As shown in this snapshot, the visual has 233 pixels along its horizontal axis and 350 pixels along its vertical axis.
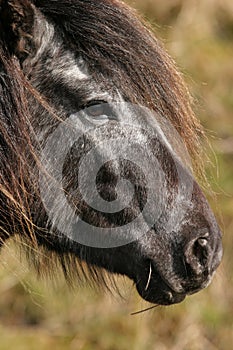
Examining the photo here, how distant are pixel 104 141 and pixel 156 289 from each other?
0.50 m

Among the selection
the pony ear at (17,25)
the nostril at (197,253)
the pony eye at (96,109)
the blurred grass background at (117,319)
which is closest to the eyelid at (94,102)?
the pony eye at (96,109)

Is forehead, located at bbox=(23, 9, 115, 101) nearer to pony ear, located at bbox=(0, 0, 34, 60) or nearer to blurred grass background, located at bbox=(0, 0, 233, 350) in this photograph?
pony ear, located at bbox=(0, 0, 34, 60)

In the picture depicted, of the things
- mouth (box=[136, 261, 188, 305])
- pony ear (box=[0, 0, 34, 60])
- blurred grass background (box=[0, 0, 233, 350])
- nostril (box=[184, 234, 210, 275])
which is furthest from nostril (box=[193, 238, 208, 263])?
blurred grass background (box=[0, 0, 233, 350])

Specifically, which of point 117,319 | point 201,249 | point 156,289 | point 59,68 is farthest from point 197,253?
point 117,319

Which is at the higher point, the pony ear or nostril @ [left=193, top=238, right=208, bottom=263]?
the pony ear

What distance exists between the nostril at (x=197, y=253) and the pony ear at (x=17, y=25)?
77cm

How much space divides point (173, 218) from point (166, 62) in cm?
51

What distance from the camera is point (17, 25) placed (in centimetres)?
265

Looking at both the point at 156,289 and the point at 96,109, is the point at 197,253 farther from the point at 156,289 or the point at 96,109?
the point at 96,109

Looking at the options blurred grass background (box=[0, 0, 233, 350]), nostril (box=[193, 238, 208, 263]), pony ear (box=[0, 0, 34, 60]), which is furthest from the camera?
blurred grass background (box=[0, 0, 233, 350])

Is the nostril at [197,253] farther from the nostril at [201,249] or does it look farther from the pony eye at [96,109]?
the pony eye at [96,109]

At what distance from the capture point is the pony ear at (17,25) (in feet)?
8.55

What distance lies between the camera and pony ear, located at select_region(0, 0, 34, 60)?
8.55 feet

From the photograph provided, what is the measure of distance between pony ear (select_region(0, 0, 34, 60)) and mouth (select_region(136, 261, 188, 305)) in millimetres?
768
